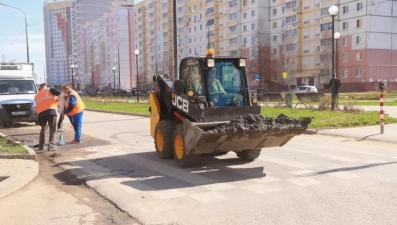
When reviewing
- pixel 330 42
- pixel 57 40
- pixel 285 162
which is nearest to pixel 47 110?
pixel 285 162

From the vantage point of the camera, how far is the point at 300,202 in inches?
234

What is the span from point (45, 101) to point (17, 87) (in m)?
9.01

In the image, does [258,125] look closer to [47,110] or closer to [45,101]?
[47,110]

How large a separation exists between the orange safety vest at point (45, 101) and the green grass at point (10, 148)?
111cm

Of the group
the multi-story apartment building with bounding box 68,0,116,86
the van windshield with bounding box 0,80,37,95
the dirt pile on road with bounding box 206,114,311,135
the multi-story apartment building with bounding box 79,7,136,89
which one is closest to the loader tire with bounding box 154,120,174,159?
the dirt pile on road with bounding box 206,114,311,135

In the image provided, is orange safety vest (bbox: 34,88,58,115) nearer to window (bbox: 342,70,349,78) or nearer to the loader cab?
the loader cab

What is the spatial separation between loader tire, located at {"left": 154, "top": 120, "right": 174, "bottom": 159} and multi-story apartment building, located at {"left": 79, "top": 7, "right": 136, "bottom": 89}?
10698 centimetres

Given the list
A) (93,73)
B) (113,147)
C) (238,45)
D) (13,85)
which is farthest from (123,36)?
(113,147)

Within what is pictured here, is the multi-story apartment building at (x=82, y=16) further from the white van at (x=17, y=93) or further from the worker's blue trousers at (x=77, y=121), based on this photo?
the worker's blue trousers at (x=77, y=121)

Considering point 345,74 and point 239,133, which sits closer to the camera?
point 239,133

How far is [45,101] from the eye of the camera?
1137 cm

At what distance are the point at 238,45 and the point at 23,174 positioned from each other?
264 feet

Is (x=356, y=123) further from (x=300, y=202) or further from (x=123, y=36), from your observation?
(x=123, y=36)

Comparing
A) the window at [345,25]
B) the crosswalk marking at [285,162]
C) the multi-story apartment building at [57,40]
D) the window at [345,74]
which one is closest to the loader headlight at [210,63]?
the crosswalk marking at [285,162]
